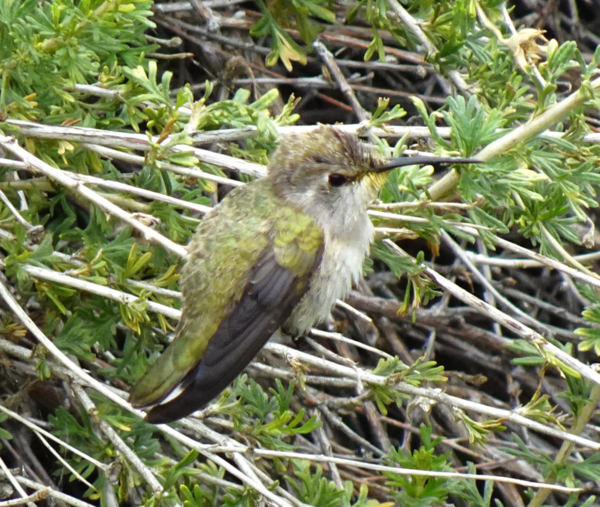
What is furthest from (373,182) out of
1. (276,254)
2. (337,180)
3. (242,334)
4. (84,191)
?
(84,191)

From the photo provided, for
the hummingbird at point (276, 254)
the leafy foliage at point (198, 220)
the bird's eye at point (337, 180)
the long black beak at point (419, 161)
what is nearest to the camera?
the long black beak at point (419, 161)

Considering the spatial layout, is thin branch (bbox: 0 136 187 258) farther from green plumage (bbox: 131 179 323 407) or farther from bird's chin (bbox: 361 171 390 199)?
bird's chin (bbox: 361 171 390 199)

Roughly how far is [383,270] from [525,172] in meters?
1.68

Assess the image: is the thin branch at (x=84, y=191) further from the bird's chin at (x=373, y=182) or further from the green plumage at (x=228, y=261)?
the bird's chin at (x=373, y=182)

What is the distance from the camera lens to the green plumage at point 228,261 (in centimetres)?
316

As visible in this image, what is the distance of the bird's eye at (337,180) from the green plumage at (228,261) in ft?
0.56

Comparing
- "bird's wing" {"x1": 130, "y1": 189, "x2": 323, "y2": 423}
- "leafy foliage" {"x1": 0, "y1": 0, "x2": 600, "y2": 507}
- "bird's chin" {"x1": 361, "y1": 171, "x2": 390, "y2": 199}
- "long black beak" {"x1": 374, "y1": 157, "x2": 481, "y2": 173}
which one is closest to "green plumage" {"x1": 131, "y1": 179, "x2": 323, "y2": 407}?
"bird's wing" {"x1": 130, "y1": 189, "x2": 323, "y2": 423}

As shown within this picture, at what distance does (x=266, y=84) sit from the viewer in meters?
4.59

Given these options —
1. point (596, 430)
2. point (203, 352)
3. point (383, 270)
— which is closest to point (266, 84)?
point (383, 270)

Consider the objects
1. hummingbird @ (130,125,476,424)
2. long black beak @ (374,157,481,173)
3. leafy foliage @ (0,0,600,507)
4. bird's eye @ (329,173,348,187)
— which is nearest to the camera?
long black beak @ (374,157,481,173)

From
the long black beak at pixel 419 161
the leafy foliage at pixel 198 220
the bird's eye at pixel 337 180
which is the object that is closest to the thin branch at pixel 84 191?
the leafy foliage at pixel 198 220

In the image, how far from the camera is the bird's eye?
3248mm

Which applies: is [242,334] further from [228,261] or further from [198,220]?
[198,220]

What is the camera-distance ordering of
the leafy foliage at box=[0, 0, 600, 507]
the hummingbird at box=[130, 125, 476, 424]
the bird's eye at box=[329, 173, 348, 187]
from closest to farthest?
the leafy foliage at box=[0, 0, 600, 507] → the hummingbird at box=[130, 125, 476, 424] → the bird's eye at box=[329, 173, 348, 187]
